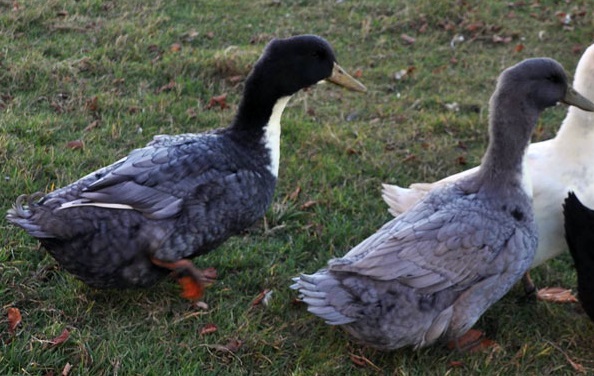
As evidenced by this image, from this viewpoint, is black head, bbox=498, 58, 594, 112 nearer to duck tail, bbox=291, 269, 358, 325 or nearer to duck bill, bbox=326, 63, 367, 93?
duck bill, bbox=326, 63, 367, 93

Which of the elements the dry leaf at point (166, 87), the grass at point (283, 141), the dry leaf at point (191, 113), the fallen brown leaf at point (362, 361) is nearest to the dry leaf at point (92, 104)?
the grass at point (283, 141)

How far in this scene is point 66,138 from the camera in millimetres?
5125

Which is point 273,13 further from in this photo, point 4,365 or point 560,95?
point 4,365

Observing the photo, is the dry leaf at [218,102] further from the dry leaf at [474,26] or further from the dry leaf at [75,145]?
the dry leaf at [474,26]

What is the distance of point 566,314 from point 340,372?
4.81 ft

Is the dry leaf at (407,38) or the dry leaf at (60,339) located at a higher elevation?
the dry leaf at (60,339)

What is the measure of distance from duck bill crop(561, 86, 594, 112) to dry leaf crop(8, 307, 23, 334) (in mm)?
3026

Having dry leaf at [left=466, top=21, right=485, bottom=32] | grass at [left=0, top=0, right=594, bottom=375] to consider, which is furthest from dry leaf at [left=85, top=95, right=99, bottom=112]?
dry leaf at [left=466, top=21, right=485, bottom=32]

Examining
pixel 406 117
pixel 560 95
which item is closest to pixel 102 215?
pixel 560 95

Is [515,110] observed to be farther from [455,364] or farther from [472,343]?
[455,364]

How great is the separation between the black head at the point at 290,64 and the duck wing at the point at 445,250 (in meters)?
1.06

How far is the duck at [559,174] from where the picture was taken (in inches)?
158

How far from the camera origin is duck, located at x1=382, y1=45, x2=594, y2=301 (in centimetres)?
402

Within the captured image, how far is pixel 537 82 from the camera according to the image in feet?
12.2
